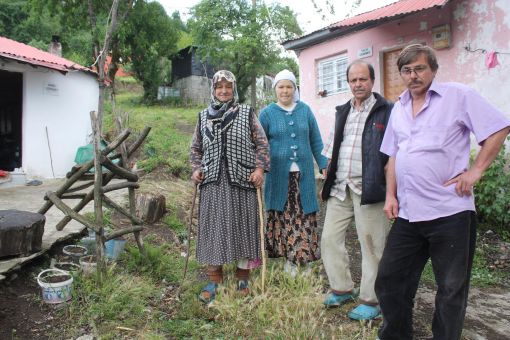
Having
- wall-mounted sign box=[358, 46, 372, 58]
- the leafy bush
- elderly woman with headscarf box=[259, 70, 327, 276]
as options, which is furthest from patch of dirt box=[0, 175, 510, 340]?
wall-mounted sign box=[358, 46, 372, 58]

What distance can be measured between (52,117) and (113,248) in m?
6.42

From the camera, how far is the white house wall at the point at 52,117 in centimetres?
866

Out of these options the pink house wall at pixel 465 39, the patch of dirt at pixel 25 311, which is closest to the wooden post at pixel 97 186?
the patch of dirt at pixel 25 311

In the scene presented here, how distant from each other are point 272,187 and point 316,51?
6905 millimetres

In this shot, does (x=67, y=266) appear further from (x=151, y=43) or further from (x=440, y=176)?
(x=151, y=43)

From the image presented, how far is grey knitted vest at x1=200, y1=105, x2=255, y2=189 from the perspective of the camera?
3111 millimetres

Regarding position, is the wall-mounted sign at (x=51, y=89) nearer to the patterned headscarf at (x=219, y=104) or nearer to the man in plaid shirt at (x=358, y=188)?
the patterned headscarf at (x=219, y=104)

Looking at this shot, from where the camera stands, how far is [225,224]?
3068mm

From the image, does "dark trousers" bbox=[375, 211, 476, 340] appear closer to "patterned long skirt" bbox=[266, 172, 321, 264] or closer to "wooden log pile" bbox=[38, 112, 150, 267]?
"patterned long skirt" bbox=[266, 172, 321, 264]

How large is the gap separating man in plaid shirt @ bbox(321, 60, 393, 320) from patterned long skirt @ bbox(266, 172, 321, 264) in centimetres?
34

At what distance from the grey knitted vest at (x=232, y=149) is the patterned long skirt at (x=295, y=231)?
0.42m

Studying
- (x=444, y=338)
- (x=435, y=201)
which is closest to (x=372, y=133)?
(x=435, y=201)

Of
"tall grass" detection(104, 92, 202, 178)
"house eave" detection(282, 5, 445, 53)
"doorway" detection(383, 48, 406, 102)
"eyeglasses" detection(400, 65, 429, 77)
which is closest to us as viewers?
"eyeglasses" detection(400, 65, 429, 77)

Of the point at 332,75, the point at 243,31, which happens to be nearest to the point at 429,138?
the point at 332,75
